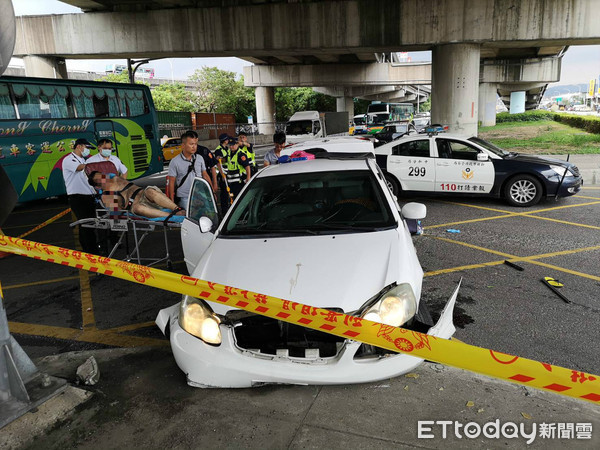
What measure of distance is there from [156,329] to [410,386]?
2.61 m

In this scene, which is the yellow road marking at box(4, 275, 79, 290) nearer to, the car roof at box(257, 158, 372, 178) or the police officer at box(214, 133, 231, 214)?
the police officer at box(214, 133, 231, 214)

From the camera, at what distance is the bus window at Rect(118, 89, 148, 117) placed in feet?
49.7

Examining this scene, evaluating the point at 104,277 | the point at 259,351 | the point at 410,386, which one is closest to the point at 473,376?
the point at 410,386

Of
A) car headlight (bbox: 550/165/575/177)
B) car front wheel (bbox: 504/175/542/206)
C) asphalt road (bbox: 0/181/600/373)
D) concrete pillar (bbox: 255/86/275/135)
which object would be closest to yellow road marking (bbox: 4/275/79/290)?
asphalt road (bbox: 0/181/600/373)

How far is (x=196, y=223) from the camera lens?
14.9 ft

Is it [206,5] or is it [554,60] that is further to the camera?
[554,60]

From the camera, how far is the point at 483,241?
7.24 meters

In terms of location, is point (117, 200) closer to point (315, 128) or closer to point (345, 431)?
point (345, 431)

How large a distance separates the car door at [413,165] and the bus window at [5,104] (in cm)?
941

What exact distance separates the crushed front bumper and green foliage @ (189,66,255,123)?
5672 cm

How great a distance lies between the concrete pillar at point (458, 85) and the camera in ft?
58.5

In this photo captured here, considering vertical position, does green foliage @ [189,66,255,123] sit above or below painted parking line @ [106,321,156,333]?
above

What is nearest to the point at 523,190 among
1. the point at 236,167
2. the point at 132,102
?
the point at 236,167

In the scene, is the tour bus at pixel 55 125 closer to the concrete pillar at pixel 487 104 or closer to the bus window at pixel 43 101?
the bus window at pixel 43 101
